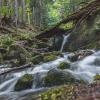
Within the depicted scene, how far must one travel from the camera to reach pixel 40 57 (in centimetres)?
1188

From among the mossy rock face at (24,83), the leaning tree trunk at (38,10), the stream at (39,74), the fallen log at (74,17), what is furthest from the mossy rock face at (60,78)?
the leaning tree trunk at (38,10)

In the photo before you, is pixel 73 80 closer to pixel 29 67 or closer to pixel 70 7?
pixel 29 67

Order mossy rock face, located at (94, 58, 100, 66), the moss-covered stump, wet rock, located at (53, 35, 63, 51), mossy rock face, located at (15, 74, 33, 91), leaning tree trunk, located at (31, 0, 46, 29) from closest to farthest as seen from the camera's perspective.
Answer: mossy rock face, located at (15, 74, 33, 91) → mossy rock face, located at (94, 58, 100, 66) → the moss-covered stump → wet rock, located at (53, 35, 63, 51) → leaning tree trunk, located at (31, 0, 46, 29)

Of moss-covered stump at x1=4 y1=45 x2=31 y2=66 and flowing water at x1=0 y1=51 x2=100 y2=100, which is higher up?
flowing water at x1=0 y1=51 x2=100 y2=100

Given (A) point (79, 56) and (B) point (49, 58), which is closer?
(A) point (79, 56)

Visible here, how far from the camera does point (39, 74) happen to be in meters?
9.27

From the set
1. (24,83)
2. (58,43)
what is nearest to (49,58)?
(24,83)

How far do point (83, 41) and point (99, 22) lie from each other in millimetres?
1175

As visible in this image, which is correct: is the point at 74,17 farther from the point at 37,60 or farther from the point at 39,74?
the point at 39,74

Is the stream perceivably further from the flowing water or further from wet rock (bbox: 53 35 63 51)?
wet rock (bbox: 53 35 63 51)

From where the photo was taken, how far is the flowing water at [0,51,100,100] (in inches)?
332

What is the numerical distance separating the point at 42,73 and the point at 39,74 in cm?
10

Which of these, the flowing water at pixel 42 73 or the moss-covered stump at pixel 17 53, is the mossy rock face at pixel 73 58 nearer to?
the flowing water at pixel 42 73

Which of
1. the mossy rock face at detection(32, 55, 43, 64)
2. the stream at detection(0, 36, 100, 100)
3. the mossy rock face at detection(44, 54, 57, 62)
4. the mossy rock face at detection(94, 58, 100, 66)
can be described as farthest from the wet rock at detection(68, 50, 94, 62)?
the mossy rock face at detection(32, 55, 43, 64)
